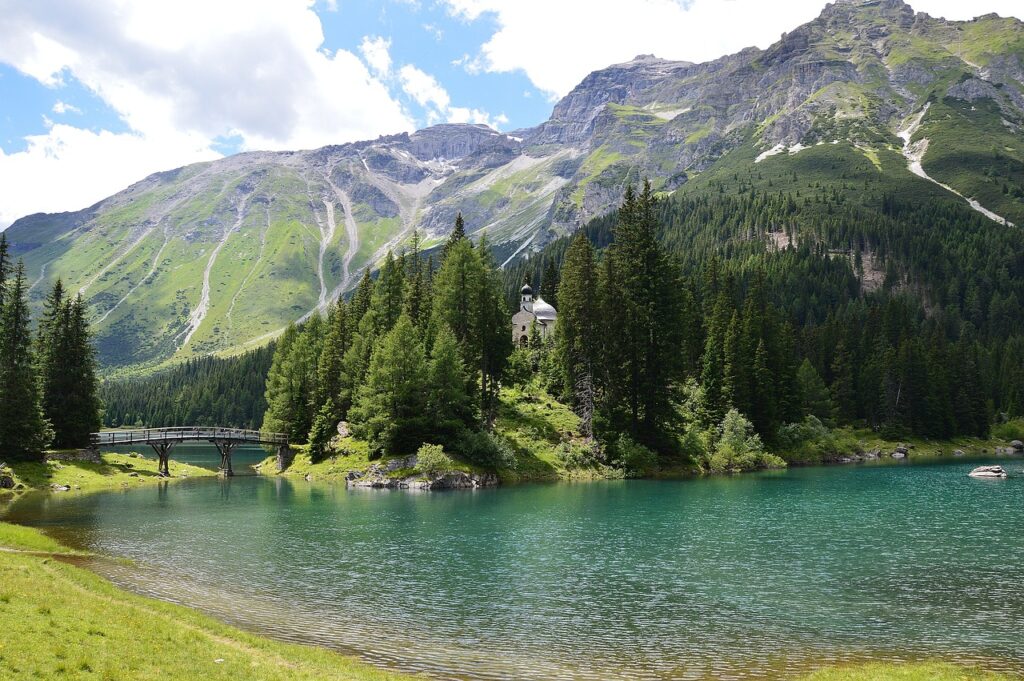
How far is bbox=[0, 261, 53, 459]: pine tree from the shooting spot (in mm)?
67625

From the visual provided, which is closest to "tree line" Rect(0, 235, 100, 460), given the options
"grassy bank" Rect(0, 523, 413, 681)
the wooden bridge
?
the wooden bridge

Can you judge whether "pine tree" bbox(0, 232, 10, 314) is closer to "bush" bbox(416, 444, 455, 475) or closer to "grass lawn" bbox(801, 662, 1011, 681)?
"bush" bbox(416, 444, 455, 475)

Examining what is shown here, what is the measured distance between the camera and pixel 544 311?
135000 mm

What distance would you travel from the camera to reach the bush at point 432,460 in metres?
70.6

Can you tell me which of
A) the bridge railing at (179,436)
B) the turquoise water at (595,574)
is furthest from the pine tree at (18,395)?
the turquoise water at (595,574)

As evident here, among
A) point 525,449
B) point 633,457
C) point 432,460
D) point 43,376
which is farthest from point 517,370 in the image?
point 43,376

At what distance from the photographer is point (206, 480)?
298ft

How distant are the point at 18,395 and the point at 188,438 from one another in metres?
27.3

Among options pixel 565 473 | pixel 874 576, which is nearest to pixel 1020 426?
pixel 565 473

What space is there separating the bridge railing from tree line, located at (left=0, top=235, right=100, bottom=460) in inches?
Result: 140

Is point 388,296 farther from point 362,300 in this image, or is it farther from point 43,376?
point 43,376

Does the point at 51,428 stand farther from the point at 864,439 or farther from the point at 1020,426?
the point at 1020,426

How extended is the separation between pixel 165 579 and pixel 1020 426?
164376 mm

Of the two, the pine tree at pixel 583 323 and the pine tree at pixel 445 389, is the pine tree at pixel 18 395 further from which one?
the pine tree at pixel 583 323
